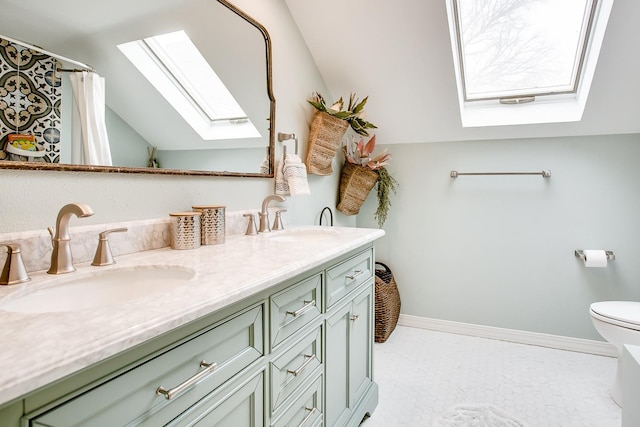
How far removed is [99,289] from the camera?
0.93m

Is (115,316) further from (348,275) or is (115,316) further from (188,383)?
(348,275)

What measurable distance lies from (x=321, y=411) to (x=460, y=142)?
2.11 m

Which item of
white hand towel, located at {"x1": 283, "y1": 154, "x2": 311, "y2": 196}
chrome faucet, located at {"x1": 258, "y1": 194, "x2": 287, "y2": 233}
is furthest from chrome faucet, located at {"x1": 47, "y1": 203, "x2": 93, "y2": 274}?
white hand towel, located at {"x1": 283, "y1": 154, "x2": 311, "y2": 196}

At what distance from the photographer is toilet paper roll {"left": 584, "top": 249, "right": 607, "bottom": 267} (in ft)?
7.42

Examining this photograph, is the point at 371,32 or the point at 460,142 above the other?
the point at 371,32

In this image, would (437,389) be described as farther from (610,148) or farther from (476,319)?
(610,148)

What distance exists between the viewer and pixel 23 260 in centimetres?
89

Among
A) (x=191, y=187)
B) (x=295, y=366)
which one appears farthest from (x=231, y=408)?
(x=191, y=187)

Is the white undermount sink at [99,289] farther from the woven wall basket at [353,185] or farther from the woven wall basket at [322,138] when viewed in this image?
the woven wall basket at [353,185]

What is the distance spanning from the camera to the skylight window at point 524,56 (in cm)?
198

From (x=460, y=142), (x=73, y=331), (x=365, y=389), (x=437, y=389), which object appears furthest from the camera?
(x=460, y=142)

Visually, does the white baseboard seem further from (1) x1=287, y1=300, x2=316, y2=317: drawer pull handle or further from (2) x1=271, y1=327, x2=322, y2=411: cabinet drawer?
(1) x1=287, y1=300, x2=316, y2=317: drawer pull handle

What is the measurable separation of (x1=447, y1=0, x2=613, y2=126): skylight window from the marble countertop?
70.4 inches

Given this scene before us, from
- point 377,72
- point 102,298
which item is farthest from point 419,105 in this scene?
point 102,298
